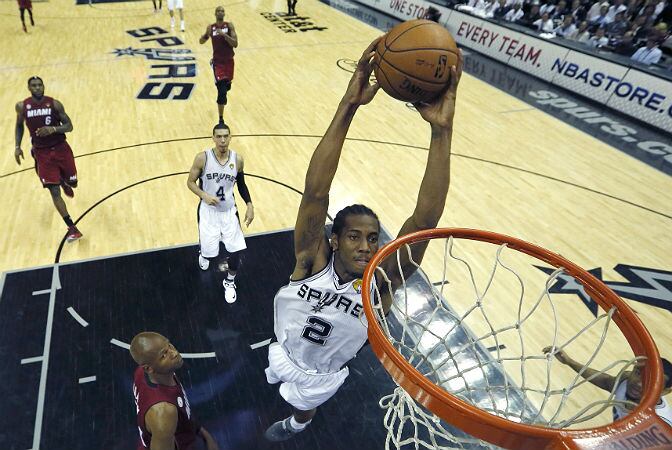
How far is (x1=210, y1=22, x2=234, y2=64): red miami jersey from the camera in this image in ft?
24.6

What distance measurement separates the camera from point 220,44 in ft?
24.7

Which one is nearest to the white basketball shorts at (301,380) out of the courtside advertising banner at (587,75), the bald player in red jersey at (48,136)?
the bald player in red jersey at (48,136)

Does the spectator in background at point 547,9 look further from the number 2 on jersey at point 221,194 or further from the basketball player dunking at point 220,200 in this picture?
the number 2 on jersey at point 221,194

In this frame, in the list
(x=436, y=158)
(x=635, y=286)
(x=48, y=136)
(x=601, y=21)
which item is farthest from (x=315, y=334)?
(x=601, y=21)

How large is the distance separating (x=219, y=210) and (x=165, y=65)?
24.9ft

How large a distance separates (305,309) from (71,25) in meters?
14.2

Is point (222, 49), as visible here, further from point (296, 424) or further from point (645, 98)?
point (645, 98)

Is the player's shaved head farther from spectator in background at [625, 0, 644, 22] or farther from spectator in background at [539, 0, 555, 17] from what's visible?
spectator in background at [625, 0, 644, 22]

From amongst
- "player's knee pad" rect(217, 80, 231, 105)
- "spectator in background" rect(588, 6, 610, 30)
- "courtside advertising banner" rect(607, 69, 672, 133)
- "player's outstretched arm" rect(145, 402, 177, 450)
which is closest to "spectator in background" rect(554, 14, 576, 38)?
"spectator in background" rect(588, 6, 610, 30)

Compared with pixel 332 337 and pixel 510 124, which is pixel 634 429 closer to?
pixel 332 337

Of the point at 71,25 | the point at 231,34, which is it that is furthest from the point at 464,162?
the point at 71,25

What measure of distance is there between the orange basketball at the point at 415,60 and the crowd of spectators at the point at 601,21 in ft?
33.3

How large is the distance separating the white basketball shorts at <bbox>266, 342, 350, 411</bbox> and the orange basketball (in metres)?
1.72

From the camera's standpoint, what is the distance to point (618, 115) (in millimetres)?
9562
